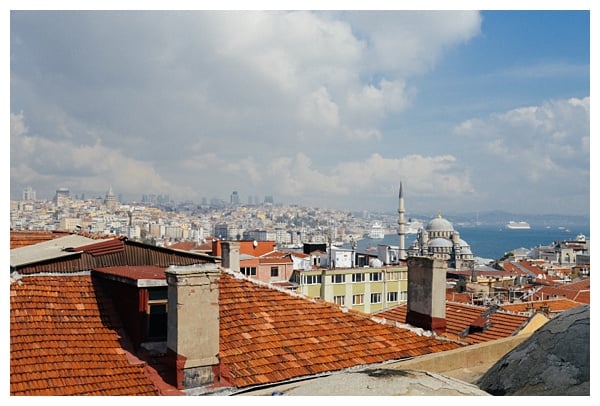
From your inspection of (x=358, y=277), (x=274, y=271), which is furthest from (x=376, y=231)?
(x=274, y=271)

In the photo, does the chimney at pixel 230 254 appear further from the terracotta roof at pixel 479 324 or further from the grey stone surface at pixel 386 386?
the grey stone surface at pixel 386 386

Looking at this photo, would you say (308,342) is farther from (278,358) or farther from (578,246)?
(578,246)

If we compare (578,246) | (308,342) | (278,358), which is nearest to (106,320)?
(278,358)

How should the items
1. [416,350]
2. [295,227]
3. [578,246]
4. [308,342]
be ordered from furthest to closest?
[295,227]
[578,246]
[416,350]
[308,342]

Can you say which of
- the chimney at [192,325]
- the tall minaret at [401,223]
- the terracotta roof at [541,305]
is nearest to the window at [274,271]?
the terracotta roof at [541,305]

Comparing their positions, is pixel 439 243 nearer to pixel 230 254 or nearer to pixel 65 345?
pixel 230 254

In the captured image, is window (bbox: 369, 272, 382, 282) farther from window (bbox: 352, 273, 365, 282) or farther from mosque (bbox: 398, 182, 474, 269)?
mosque (bbox: 398, 182, 474, 269)
